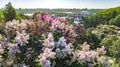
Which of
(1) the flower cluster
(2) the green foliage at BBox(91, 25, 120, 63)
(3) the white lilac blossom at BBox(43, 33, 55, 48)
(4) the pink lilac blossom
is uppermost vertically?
(4) the pink lilac blossom

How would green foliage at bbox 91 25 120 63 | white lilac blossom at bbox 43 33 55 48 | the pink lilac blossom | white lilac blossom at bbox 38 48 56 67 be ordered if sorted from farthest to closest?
green foliage at bbox 91 25 120 63
the pink lilac blossom
white lilac blossom at bbox 43 33 55 48
white lilac blossom at bbox 38 48 56 67

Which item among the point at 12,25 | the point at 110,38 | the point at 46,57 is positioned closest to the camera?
the point at 46,57

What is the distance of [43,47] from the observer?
648cm

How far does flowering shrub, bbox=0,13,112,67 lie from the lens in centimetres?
641

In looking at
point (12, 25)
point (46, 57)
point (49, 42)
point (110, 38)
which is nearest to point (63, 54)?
point (49, 42)

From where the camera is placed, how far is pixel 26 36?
6.41 m

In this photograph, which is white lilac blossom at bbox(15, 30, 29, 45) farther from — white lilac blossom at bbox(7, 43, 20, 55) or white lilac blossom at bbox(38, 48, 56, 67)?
white lilac blossom at bbox(38, 48, 56, 67)

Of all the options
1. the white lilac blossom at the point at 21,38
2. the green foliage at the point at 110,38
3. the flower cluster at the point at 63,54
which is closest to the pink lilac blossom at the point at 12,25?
the white lilac blossom at the point at 21,38

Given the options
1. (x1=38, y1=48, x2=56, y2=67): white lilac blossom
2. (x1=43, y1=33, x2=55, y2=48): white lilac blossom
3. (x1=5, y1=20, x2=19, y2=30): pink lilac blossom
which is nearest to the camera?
(x1=38, y1=48, x2=56, y2=67): white lilac blossom

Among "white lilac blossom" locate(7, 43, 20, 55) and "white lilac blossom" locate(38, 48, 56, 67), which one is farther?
"white lilac blossom" locate(7, 43, 20, 55)

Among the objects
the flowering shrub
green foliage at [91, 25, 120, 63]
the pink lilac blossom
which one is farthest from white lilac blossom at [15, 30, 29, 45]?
green foliage at [91, 25, 120, 63]

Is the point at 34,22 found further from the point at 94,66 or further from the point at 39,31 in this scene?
the point at 94,66

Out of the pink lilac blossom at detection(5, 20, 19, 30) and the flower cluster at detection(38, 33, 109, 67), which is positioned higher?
the pink lilac blossom at detection(5, 20, 19, 30)

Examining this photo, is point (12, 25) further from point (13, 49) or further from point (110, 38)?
point (110, 38)
